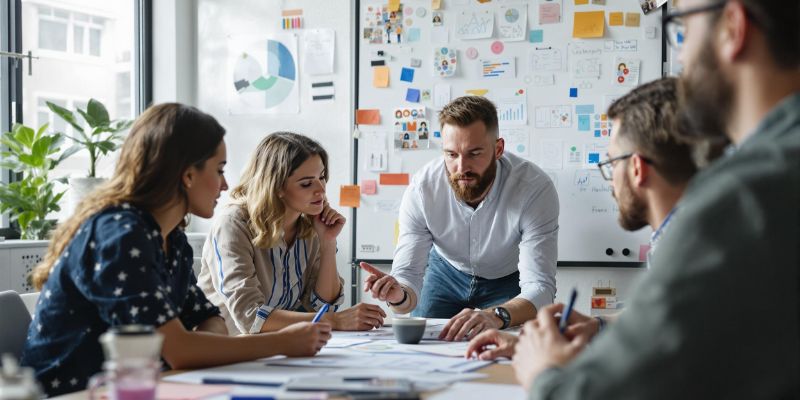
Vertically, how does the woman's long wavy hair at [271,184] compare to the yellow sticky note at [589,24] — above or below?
below

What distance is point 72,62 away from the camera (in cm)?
405

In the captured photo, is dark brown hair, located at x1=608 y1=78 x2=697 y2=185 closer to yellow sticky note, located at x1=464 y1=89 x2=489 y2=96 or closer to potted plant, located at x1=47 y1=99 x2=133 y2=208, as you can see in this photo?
yellow sticky note, located at x1=464 y1=89 x2=489 y2=96

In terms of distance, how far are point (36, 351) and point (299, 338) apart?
0.54 metres

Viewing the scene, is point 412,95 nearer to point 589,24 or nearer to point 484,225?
point 589,24

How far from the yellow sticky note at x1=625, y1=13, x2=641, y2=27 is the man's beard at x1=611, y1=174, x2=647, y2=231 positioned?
2.11 metres

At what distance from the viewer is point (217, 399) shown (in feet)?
4.25

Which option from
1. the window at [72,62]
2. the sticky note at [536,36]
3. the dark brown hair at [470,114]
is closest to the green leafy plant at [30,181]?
the window at [72,62]

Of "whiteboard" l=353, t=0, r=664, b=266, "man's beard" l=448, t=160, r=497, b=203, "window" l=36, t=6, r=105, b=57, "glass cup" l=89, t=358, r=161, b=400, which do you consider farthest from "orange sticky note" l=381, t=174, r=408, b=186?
"glass cup" l=89, t=358, r=161, b=400

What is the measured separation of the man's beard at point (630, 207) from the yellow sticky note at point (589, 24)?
209cm

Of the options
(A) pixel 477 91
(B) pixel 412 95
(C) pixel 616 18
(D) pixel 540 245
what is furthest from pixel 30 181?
(C) pixel 616 18

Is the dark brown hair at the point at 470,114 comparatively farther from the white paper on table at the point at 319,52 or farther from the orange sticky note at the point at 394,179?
the white paper on table at the point at 319,52

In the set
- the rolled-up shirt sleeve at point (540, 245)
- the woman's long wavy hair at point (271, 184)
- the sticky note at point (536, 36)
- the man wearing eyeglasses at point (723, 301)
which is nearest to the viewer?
the man wearing eyeglasses at point (723, 301)

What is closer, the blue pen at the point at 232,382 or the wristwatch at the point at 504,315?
the blue pen at the point at 232,382

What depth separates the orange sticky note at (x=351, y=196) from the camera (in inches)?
160
